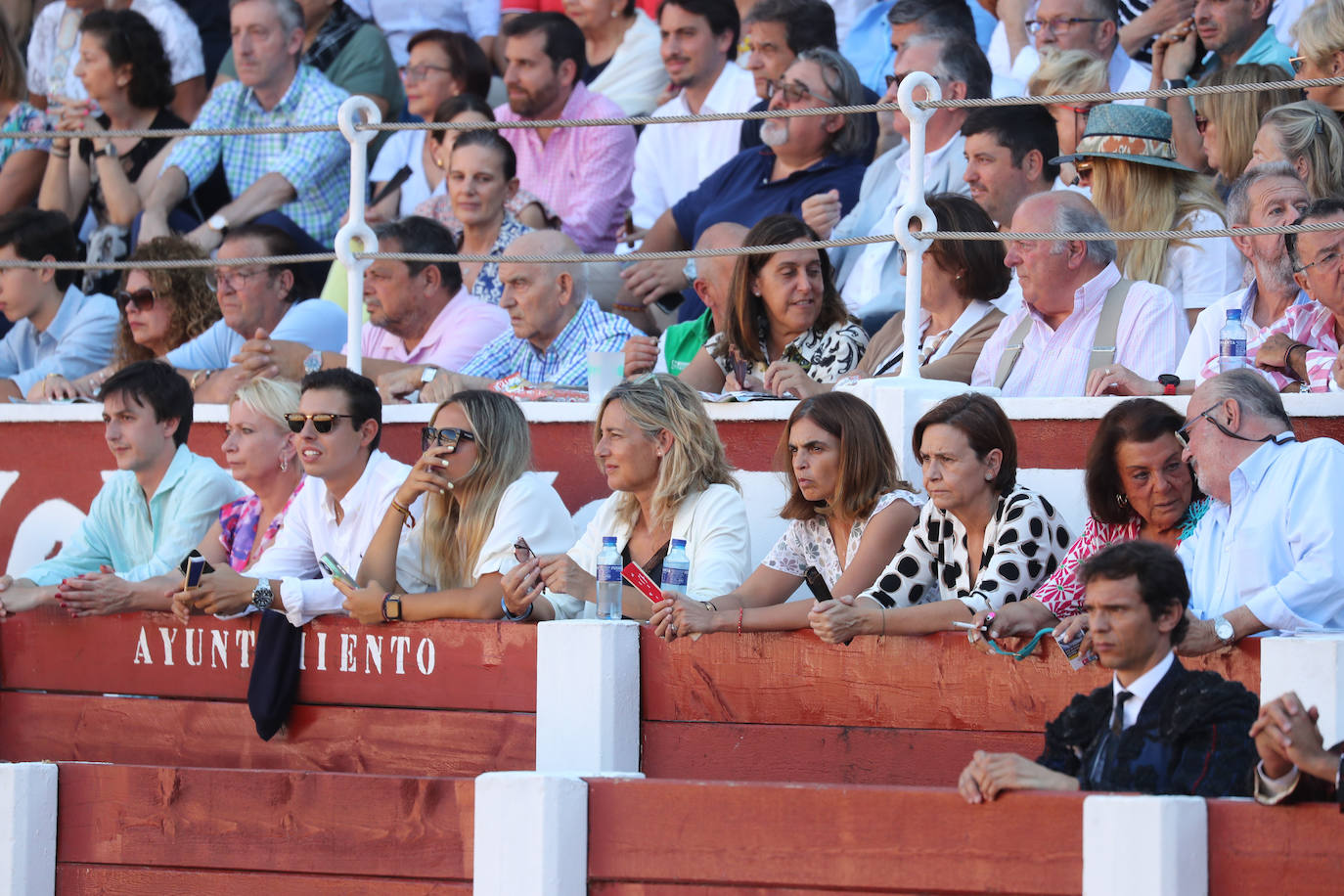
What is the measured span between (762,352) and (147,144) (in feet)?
14.1

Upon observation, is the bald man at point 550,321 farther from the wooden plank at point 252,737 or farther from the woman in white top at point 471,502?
the wooden plank at point 252,737

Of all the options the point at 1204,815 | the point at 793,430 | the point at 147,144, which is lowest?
the point at 1204,815

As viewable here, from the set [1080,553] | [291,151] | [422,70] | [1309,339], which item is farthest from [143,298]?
[1309,339]

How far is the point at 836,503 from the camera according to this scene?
4898 mm

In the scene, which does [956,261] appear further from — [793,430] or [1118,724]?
[1118,724]

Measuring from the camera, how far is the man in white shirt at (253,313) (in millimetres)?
7121

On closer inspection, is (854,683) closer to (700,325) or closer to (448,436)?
(448,436)

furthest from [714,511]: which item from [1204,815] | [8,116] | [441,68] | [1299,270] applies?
[8,116]

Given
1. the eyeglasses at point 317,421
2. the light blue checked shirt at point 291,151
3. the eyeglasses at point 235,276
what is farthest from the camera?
the light blue checked shirt at point 291,151

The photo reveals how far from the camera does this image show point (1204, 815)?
130 inches

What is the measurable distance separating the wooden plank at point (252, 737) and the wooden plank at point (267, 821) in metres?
0.58

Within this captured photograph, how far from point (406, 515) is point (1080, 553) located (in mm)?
1979

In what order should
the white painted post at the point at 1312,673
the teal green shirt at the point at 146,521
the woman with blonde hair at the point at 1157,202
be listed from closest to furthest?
the white painted post at the point at 1312,673, the woman with blonde hair at the point at 1157,202, the teal green shirt at the point at 146,521

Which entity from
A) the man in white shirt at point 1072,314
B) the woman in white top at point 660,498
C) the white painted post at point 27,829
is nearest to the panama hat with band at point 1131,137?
the man in white shirt at point 1072,314
